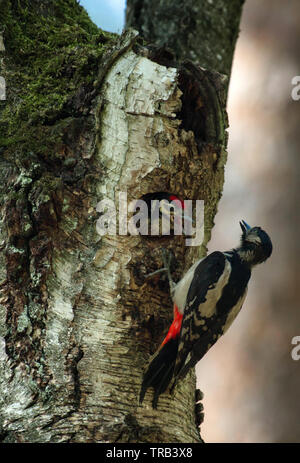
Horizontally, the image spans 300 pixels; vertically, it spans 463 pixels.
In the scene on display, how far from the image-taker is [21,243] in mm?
3021

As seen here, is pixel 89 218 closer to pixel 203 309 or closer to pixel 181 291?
pixel 181 291

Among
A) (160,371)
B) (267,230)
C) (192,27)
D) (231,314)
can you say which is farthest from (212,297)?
(192,27)

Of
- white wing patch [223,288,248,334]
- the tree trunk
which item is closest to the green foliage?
the tree trunk

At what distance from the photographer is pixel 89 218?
3.14 m

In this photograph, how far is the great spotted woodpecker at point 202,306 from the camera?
3.08 m

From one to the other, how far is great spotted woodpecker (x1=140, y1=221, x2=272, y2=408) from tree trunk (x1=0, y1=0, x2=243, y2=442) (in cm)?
7

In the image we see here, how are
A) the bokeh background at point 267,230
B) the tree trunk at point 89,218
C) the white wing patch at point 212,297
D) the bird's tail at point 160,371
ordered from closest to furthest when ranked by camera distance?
the tree trunk at point 89,218, the bird's tail at point 160,371, the white wing patch at point 212,297, the bokeh background at point 267,230

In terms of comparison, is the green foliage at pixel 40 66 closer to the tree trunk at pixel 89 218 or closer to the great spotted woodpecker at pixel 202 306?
the tree trunk at pixel 89 218

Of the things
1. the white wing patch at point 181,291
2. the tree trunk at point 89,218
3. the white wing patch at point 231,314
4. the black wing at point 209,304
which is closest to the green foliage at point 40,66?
the tree trunk at point 89,218

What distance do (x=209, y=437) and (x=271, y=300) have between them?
1.16 metres

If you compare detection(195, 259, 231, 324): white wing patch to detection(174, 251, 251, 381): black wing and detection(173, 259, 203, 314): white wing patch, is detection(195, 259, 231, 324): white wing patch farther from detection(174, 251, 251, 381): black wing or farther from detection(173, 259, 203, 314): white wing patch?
detection(173, 259, 203, 314): white wing patch

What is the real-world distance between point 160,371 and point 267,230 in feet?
6.64

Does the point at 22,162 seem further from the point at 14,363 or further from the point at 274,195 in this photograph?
the point at 274,195

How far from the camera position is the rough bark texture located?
482 cm
